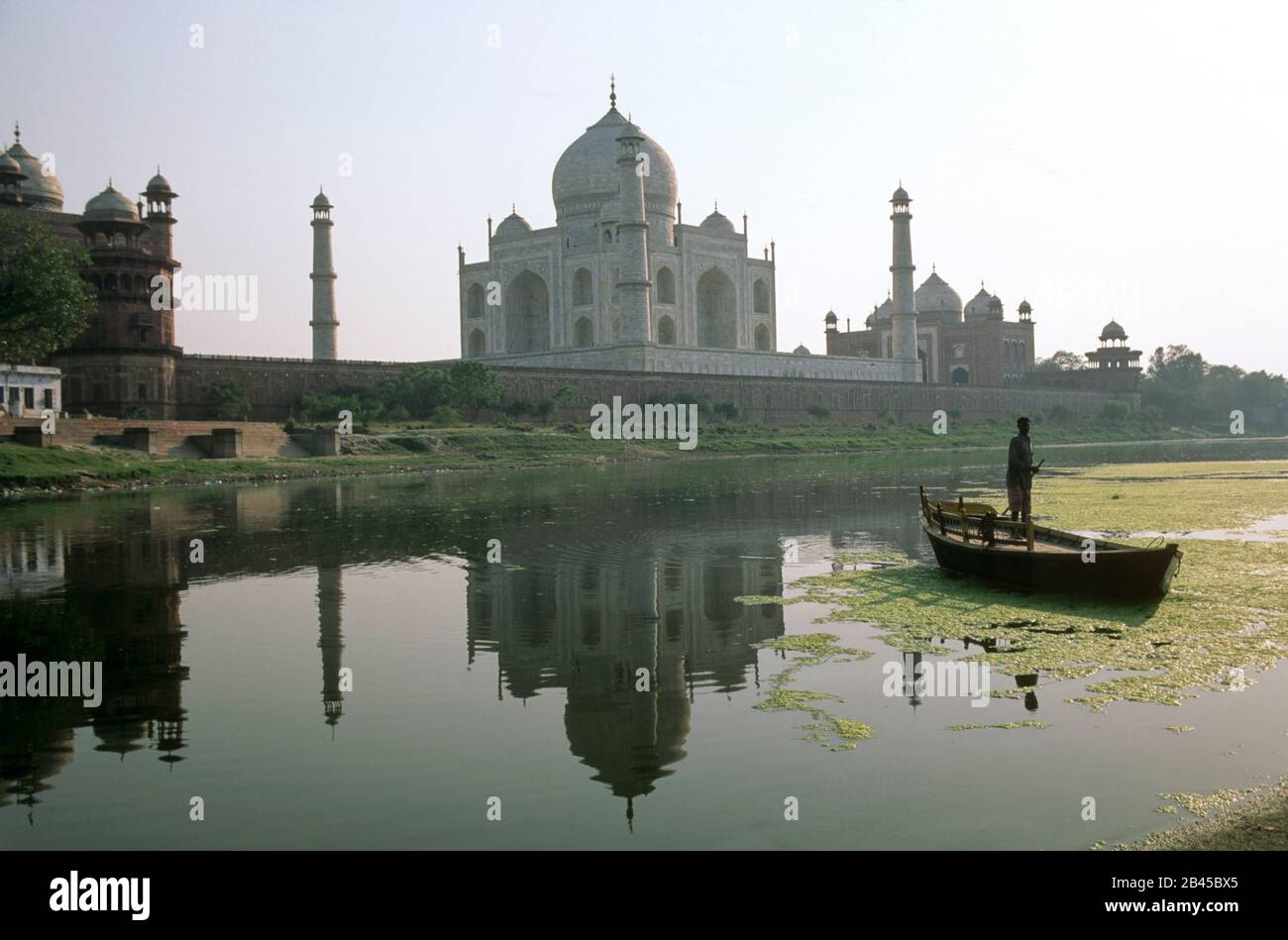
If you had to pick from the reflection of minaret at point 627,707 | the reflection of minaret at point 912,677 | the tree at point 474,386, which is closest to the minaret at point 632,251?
the tree at point 474,386

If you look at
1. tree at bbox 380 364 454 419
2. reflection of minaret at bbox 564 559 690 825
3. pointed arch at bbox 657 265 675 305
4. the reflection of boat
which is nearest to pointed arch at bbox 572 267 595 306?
pointed arch at bbox 657 265 675 305

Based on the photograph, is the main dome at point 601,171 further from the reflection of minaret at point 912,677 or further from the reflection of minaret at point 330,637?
the reflection of minaret at point 912,677

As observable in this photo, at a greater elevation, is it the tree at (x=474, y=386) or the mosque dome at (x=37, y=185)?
the mosque dome at (x=37, y=185)

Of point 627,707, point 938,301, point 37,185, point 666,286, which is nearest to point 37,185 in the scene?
point 37,185

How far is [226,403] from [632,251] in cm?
2310

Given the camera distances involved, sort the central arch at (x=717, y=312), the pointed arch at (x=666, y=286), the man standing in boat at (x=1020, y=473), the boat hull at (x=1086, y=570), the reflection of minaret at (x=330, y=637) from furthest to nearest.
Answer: the central arch at (x=717, y=312) → the pointed arch at (x=666, y=286) → the man standing in boat at (x=1020, y=473) → the boat hull at (x=1086, y=570) → the reflection of minaret at (x=330, y=637)

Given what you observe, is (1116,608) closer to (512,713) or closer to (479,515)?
(512,713)

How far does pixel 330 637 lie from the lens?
10711 mm

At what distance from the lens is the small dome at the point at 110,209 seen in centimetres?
4297

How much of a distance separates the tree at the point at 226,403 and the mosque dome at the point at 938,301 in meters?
57.5

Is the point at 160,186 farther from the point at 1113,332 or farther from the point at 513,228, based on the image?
the point at 1113,332

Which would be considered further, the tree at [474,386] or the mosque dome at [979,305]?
the mosque dome at [979,305]

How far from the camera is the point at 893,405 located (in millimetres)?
73750
